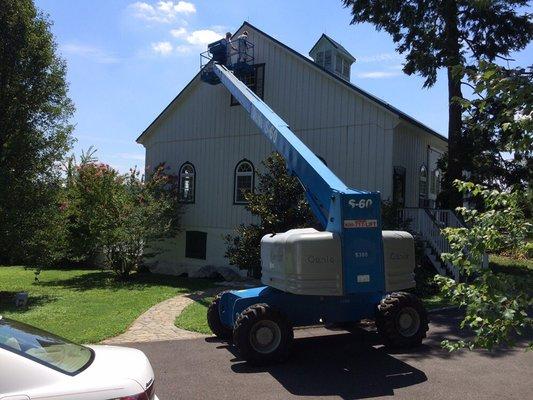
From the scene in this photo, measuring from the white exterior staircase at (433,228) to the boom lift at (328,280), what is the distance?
7.41 meters

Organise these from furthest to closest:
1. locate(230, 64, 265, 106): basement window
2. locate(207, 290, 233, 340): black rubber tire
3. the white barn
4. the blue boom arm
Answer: locate(230, 64, 265, 106): basement window, the white barn, locate(207, 290, 233, 340): black rubber tire, the blue boom arm

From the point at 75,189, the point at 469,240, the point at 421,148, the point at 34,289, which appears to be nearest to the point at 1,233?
the point at 34,289

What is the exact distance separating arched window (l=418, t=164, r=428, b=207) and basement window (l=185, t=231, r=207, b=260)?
9.10 meters

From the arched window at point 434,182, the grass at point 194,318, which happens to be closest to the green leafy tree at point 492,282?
the grass at point 194,318

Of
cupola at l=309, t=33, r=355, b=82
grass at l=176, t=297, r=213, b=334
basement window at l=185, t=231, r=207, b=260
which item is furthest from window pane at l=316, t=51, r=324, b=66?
grass at l=176, t=297, r=213, b=334

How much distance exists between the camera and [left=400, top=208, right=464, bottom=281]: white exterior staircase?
15820 mm

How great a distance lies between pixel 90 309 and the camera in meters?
12.7

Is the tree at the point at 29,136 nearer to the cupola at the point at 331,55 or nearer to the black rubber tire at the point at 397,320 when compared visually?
the black rubber tire at the point at 397,320

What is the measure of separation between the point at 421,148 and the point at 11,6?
14889 mm

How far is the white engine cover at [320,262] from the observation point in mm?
7355

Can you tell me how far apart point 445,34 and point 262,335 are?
14.6 meters

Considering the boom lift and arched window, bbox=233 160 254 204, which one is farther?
arched window, bbox=233 160 254 204

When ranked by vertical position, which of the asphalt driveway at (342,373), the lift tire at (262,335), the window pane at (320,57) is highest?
the window pane at (320,57)

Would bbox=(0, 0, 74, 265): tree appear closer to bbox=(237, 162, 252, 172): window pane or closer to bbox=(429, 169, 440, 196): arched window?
bbox=(237, 162, 252, 172): window pane
